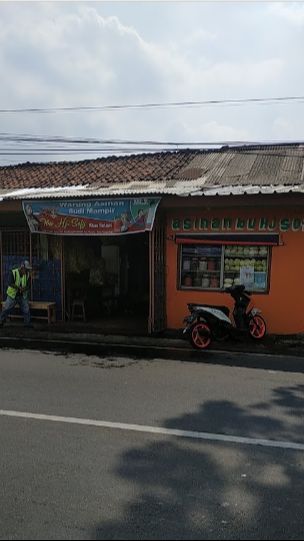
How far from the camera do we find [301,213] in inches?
425

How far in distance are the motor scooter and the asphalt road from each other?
88.7 inches

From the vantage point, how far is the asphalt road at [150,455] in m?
3.40

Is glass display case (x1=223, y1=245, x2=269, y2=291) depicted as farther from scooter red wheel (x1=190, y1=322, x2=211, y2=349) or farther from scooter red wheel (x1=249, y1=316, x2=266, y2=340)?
scooter red wheel (x1=190, y1=322, x2=211, y2=349)

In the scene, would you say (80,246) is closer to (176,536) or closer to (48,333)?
(48,333)

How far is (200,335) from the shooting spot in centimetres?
993

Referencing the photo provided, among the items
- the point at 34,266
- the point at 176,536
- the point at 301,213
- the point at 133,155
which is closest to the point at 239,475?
the point at 176,536

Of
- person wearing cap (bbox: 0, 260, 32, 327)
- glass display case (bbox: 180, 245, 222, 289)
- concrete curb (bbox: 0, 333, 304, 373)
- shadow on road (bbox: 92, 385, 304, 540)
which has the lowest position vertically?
concrete curb (bbox: 0, 333, 304, 373)

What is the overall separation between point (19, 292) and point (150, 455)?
845cm

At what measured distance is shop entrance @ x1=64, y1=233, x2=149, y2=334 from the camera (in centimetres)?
1323

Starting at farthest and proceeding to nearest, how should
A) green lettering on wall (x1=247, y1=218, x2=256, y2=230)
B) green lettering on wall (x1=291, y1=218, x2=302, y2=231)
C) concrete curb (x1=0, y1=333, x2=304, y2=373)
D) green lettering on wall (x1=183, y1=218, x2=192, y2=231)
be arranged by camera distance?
1. green lettering on wall (x1=183, y1=218, x2=192, y2=231)
2. green lettering on wall (x1=247, y1=218, x2=256, y2=230)
3. green lettering on wall (x1=291, y1=218, x2=302, y2=231)
4. concrete curb (x1=0, y1=333, x2=304, y2=373)

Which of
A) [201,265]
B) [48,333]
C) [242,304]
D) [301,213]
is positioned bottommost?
[48,333]

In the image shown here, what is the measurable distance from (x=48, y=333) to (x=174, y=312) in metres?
2.91

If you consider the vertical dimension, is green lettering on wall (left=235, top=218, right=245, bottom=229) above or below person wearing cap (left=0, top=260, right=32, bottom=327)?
above

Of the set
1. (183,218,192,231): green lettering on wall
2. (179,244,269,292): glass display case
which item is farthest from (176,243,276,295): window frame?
(183,218,192,231): green lettering on wall
